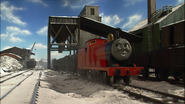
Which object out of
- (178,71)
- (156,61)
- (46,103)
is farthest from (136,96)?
(156,61)

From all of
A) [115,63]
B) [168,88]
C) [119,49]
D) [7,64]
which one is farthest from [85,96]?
[7,64]

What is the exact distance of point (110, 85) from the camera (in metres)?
7.74

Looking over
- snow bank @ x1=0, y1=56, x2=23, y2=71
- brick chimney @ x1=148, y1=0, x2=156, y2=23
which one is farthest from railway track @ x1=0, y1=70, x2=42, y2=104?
snow bank @ x1=0, y1=56, x2=23, y2=71

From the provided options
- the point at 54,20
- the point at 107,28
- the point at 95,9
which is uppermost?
the point at 95,9

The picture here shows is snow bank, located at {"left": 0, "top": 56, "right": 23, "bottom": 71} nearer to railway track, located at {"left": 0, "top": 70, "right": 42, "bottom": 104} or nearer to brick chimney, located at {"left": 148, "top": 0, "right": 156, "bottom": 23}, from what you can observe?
railway track, located at {"left": 0, "top": 70, "right": 42, "bottom": 104}

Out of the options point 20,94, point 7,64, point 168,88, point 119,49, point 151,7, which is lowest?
point 20,94

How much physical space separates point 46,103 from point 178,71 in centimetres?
812

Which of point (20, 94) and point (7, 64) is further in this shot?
point (7, 64)

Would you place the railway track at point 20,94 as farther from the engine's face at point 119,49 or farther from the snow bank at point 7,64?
the snow bank at point 7,64

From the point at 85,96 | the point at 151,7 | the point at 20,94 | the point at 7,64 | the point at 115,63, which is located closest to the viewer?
the point at 85,96

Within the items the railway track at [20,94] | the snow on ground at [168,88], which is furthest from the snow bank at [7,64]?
the snow on ground at [168,88]

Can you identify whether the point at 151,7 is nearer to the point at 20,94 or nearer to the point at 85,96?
the point at 85,96

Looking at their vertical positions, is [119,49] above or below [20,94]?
above

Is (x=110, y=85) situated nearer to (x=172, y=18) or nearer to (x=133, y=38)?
(x=133, y=38)
